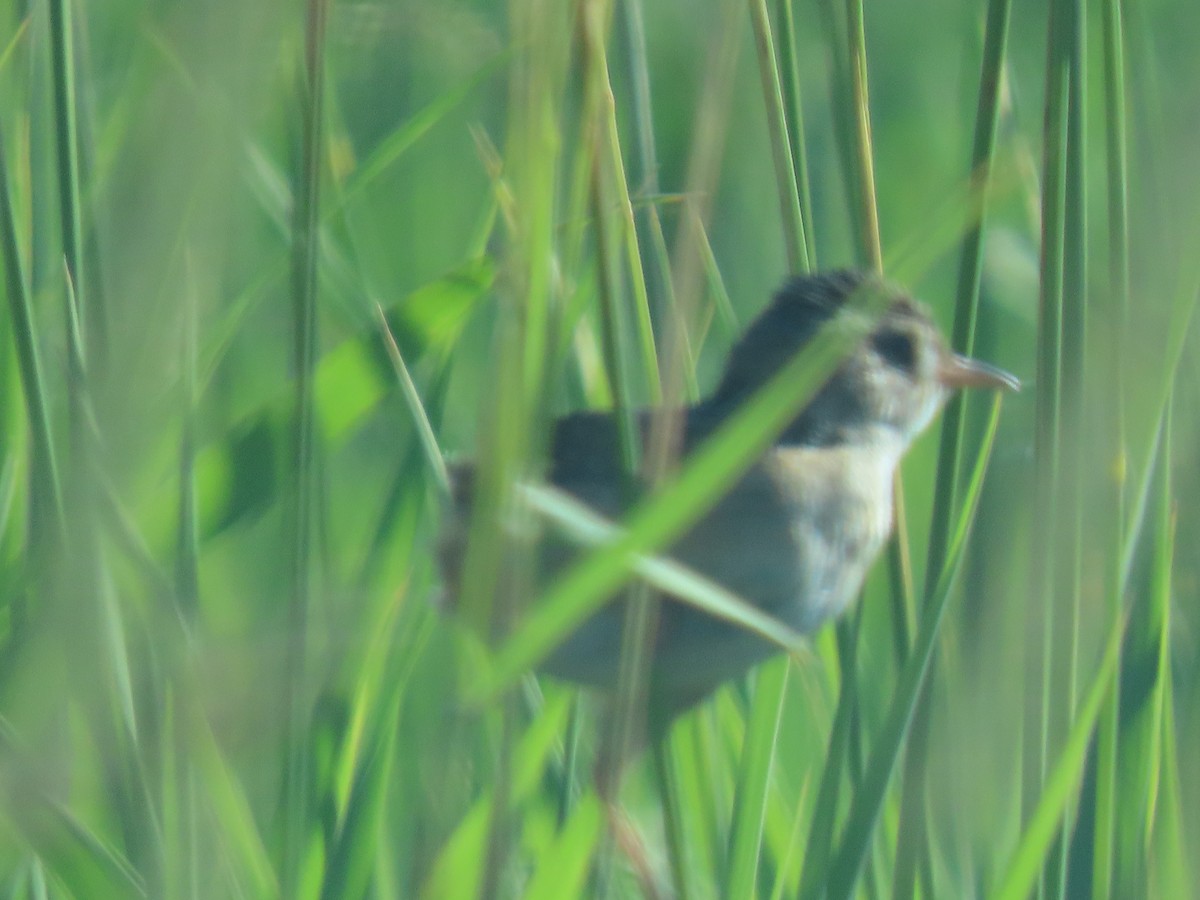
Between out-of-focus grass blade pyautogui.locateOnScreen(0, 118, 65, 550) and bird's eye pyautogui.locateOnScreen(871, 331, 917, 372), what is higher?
out-of-focus grass blade pyautogui.locateOnScreen(0, 118, 65, 550)

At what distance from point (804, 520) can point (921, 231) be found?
16.0 inches

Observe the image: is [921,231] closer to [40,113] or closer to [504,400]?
[504,400]

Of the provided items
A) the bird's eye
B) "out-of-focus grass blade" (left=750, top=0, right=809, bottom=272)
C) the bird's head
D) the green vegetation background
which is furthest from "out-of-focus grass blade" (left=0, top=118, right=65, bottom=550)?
the bird's eye

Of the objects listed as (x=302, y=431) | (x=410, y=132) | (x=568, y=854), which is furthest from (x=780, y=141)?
(x=568, y=854)

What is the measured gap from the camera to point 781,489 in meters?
1.30

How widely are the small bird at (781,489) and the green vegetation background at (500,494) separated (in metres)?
0.05

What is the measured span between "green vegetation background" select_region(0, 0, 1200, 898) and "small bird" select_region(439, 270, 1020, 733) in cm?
5

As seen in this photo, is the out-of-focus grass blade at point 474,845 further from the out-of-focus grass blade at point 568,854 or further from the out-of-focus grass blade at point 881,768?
the out-of-focus grass blade at point 881,768

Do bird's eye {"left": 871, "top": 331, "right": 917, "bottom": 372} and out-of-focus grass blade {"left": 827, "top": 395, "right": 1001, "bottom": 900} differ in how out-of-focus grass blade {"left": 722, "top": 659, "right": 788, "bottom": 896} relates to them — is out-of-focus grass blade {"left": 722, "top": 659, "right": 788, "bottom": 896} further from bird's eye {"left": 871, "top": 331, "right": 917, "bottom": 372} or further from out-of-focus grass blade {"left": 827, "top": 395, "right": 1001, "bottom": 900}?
bird's eye {"left": 871, "top": 331, "right": 917, "bottom": 372}

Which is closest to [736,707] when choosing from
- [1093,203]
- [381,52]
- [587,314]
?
[587,314]

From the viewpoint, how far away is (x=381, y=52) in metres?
2.49

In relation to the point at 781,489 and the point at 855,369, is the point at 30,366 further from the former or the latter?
the point at 855,369

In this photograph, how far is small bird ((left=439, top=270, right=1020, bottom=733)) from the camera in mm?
1155

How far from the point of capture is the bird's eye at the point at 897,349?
162 cm
